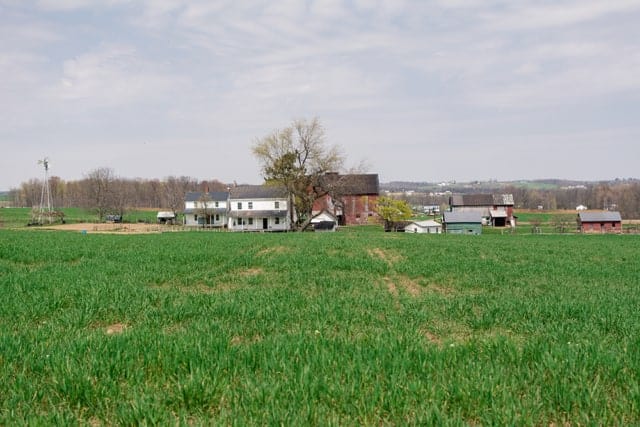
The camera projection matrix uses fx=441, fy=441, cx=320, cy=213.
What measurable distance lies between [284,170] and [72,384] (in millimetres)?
56224

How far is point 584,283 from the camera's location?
49.5 feet

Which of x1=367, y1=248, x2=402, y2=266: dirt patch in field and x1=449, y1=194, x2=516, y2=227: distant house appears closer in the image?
x1=367, y1=248, x2=402, y2=266: dirt patch in field

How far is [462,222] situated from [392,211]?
470 inches

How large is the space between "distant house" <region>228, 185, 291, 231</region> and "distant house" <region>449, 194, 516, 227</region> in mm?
43043

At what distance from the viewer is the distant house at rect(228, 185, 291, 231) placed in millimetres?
77250

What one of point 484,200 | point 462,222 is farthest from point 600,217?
point 484,200

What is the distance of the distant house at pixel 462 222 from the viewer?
74.4 meters

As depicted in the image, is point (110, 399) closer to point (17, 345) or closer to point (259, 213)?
point (17, 345)

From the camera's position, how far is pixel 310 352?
249 inches

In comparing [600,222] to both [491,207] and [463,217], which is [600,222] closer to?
[463,217]

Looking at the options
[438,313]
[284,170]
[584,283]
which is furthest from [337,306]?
[284,170]

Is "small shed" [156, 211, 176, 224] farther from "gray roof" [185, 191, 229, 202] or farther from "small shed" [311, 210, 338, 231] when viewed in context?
"small shed" [311, 210, 338, 231]

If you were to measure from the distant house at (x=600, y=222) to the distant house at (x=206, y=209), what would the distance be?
65.4 m

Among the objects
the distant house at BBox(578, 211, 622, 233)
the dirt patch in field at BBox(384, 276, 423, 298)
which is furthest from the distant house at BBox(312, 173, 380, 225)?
the dirt patch in field at BBox(384, 276, 423, 298)
